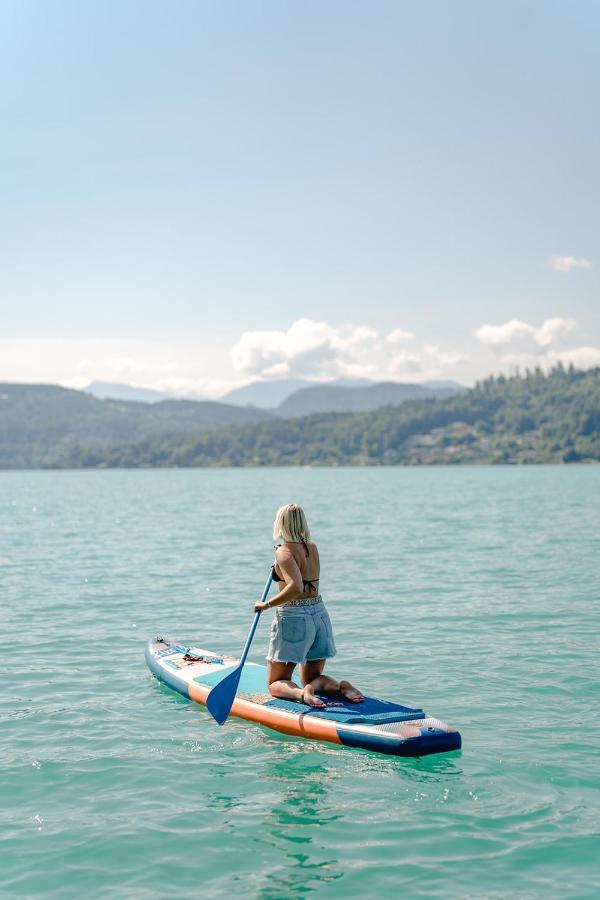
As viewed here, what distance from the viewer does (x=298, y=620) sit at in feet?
36.8

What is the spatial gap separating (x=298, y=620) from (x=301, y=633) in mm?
173

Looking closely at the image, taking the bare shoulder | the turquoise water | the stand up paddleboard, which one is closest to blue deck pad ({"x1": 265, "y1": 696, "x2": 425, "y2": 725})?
the stand up paddleboard

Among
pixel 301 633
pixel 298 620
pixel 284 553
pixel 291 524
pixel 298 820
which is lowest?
pixel 298 820

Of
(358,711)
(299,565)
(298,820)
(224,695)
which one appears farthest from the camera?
(224,695)

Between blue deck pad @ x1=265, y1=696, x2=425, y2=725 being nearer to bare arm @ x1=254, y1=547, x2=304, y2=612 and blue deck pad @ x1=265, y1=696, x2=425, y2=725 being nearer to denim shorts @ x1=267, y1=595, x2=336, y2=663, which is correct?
denim shorts @ x1=267, y1=595, x2=336, y2=663

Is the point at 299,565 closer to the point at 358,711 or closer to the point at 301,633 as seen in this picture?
the point at 301,633

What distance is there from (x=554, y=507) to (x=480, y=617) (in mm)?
46684

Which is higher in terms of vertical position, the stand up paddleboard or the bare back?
the bare back

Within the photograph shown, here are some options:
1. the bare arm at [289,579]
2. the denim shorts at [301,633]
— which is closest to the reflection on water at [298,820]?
the denim shorts at [301,633]

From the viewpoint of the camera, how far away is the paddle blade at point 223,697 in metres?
11.9

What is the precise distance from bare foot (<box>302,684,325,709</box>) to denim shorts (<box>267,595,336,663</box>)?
415 mm

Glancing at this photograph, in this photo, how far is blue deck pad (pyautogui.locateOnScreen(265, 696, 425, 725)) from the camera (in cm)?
1070

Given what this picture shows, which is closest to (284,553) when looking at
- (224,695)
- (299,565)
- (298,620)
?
(299,565)

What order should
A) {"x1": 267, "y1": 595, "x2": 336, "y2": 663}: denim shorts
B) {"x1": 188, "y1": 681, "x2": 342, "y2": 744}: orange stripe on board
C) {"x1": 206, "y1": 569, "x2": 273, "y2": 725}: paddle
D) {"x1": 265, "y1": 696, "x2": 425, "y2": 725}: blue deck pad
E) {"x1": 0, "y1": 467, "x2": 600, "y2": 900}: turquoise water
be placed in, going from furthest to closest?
{"x1": 206, "y1": 569, "x2": 273, "y2": 725}: paddle
{"x1": 267, "y1": 595, "x2": 336, "y2": 663}: denim shorts
{"x1": 188, "y1": 681, "x2": 342, "y2": 744}: orange stripe on board
{"x1": 265, "y1": 696, "x2": 425, "y2": 725}: blue deck pad
{"x1": 0, "y1": 467, "x2": 600, "y2": 900}: turquoise water
